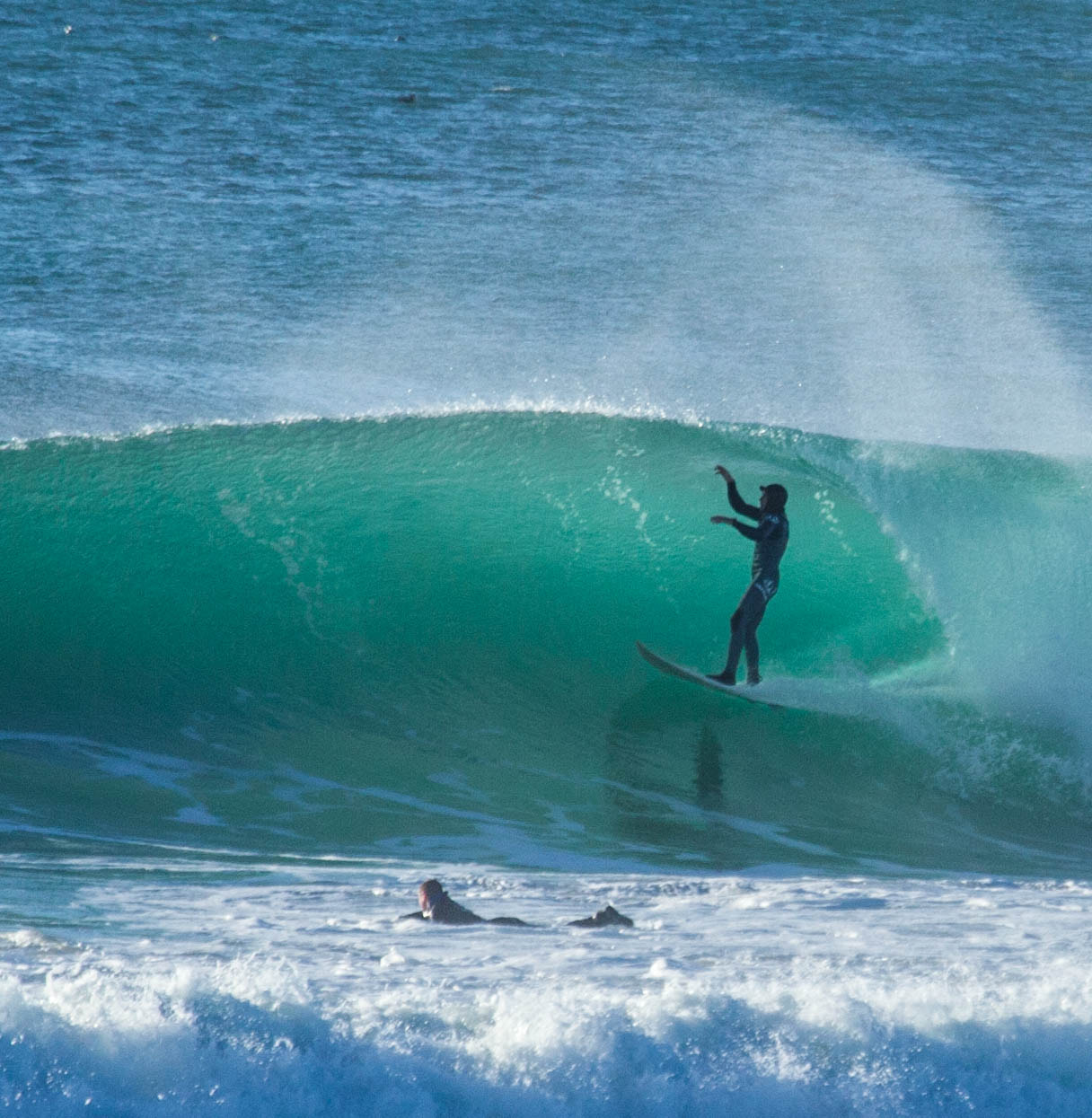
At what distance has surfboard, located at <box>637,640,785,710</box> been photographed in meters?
7.20

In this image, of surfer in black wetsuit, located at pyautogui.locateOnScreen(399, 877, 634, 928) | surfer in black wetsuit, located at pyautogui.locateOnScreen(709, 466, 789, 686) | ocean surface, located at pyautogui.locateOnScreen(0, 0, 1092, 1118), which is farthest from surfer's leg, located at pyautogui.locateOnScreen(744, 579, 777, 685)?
surfer in black wetsuit, located at pyautogui.locateOnScreen(399, 877, 634, 928)

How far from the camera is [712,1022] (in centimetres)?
346

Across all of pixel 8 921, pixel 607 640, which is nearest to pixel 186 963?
pixel 8 921

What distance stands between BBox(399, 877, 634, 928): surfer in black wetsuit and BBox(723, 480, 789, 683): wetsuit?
263 cm

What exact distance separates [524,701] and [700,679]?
920 mm

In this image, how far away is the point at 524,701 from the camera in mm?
7516

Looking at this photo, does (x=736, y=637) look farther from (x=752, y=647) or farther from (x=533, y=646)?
(x=533, y=646)

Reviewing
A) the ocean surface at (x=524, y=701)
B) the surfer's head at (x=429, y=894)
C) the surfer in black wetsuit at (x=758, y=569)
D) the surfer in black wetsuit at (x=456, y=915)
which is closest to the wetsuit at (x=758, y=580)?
the surfer in black wetsuit at (x=758, y=569)

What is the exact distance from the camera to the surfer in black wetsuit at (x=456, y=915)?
4531 millimetres

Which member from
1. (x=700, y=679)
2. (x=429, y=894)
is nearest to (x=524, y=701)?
(x=700, y=679)

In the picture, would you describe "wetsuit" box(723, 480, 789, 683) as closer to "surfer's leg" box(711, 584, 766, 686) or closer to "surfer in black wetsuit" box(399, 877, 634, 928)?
"surfer's leg" box(711, 584, 766, 686)

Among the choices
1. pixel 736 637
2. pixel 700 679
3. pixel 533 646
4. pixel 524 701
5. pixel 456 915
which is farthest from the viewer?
pixel 533 646

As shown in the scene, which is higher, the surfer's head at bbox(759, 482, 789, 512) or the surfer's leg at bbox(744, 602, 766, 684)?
the surfer's head at bbox(759, 482, 789, 512)

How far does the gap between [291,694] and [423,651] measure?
2.60 feet
